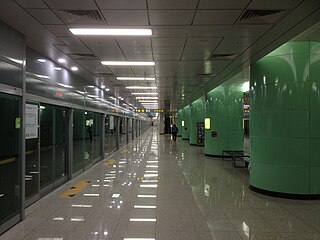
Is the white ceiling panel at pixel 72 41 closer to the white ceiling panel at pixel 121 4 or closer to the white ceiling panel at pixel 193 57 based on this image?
the white ceiling panel at pixel 121 4

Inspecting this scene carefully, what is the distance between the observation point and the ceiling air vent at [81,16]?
4.49 metres

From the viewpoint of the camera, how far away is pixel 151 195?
6688mm

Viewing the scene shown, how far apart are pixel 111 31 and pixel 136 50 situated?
1403mm

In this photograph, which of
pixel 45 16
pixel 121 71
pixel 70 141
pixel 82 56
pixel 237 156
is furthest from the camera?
pixel 237 156

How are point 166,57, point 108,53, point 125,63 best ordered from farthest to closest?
1. point 125,63
2. point 166,57
3. point 108,53

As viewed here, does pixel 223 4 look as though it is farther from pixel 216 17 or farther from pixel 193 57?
pixel 193 57

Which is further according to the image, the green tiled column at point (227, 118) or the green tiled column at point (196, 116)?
the green tiled column at point (196, 116)

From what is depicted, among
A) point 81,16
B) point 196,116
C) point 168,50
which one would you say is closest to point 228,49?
point 168,50

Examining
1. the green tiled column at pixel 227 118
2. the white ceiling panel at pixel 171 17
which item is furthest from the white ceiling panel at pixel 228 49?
the green tiled column at pixel 227 118

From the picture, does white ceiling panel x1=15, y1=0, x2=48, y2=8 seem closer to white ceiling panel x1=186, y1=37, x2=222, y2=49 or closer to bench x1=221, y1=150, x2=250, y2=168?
white ceiling panel x1=186, y1=37, x2=222, y2=49

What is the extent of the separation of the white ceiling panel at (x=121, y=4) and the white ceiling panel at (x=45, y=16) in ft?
2.90

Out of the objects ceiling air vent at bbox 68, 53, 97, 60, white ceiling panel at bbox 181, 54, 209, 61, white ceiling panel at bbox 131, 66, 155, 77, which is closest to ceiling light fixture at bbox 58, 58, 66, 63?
ceiling air vent at bbox 68, 53, 97, 60

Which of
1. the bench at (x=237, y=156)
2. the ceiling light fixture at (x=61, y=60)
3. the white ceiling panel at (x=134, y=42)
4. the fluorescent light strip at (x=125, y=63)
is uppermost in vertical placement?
the fluorescent light strip at (x=125, y=63)

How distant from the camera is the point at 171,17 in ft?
15.2
